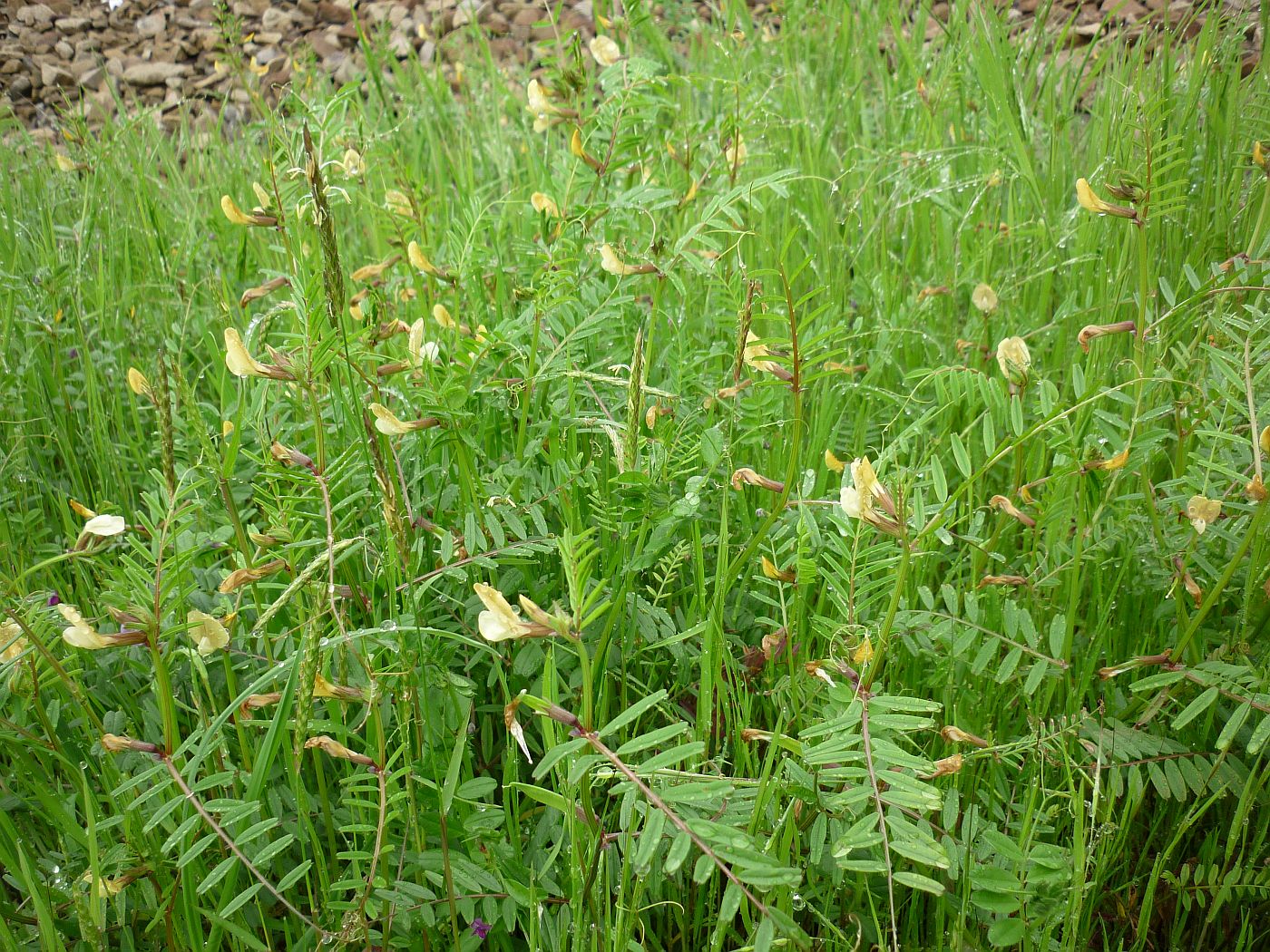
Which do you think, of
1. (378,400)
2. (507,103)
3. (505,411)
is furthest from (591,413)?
(507,103)

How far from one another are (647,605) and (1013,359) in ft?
1.86

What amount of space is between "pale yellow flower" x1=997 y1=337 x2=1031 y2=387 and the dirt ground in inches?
71.9

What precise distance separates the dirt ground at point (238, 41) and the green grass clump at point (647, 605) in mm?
1349

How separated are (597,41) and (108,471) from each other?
119cm

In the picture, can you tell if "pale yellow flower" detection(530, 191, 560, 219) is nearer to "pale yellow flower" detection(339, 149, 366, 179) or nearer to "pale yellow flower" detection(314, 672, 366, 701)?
"pale yellow flower" detection(339, 149, 366, 179)

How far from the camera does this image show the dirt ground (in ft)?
10.5

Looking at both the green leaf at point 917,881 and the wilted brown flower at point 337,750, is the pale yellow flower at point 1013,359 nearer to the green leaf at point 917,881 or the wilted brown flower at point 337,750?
the green leaf at point 917,881

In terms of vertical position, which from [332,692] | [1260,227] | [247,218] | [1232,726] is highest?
[247,218]

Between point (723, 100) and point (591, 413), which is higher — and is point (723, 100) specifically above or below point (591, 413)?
above

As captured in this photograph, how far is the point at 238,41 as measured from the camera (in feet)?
9.77

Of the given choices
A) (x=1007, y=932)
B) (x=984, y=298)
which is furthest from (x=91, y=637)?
(x=984, y=298)

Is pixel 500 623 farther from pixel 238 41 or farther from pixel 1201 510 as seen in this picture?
pixel 238 41

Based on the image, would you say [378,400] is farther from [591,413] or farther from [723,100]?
[723,100]

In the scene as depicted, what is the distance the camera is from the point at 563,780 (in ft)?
3.32
